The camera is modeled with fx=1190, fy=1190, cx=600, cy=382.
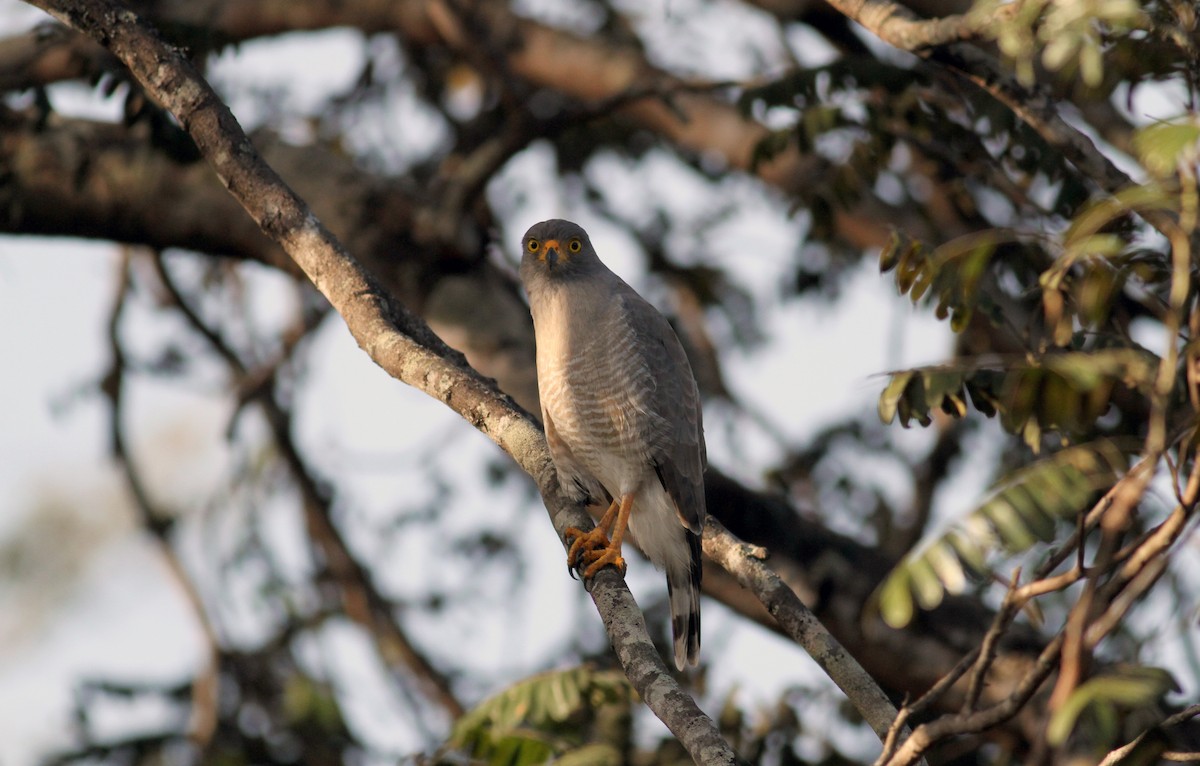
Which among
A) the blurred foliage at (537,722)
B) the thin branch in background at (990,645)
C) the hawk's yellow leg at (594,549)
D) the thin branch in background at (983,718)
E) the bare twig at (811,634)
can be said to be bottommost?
the thin branch in background at (983,718)

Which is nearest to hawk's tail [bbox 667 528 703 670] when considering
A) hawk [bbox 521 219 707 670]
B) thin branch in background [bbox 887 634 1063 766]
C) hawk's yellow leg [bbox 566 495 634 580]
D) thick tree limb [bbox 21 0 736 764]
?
hawk [bbox 521 219 707 670]

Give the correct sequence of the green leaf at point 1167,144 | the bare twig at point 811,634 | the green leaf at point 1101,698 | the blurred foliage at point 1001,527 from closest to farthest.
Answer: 1. the green leaf at point 1101,698
2. the green leaf at point 1167,144
3. the blurred foliage at point 1001,527
4. the bare twig at point 811,634

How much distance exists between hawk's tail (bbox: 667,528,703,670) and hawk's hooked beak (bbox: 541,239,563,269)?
3.89ft

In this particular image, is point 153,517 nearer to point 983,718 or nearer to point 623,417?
point 623,417

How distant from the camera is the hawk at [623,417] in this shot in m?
4.30

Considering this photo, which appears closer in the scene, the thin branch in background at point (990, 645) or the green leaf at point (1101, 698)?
the green leaf at point (1101, 698)

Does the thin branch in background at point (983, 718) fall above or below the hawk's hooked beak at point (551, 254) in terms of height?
below

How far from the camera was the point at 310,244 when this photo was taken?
3.81 meters

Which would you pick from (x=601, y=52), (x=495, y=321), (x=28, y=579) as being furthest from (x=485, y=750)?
(x=28, y=579)

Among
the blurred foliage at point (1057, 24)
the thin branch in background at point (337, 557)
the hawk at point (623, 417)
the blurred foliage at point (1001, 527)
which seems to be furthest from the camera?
the thin branch in background at point (337, 557)

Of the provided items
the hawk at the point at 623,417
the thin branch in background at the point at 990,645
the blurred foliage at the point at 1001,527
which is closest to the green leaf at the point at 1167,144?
the blurred foliage at the point at 1001,527

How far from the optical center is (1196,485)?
1925mm

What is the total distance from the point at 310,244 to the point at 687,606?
6.94 feet

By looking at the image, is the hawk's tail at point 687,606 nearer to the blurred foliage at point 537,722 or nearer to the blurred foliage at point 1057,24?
the blurred foliage at point 537,722
